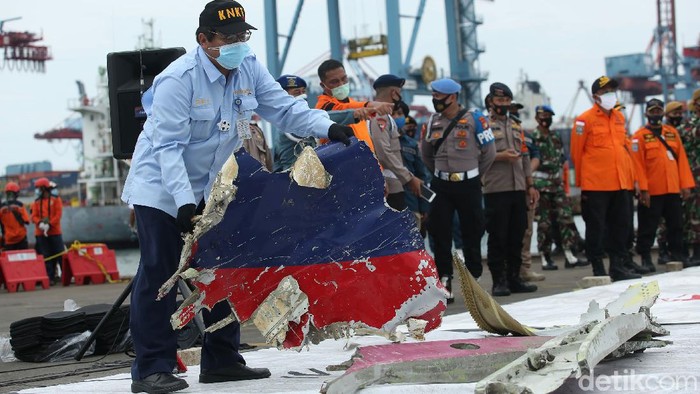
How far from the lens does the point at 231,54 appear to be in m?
4.39

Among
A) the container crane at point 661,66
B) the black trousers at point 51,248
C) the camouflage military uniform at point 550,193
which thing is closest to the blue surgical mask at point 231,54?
the camouflage military uniform at point 550,193

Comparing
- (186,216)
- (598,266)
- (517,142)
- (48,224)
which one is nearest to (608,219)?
(598,266)

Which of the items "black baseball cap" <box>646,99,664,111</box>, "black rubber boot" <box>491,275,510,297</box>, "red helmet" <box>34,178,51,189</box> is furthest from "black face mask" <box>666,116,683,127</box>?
"red helmet" <box>34,178,51,189</box>

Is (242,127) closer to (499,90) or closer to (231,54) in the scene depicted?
(231,54)

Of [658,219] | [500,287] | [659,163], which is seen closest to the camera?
[500,287]

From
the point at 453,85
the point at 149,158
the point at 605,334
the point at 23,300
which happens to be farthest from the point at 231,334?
the point at 23,300

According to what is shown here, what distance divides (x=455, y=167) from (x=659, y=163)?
12.4ft

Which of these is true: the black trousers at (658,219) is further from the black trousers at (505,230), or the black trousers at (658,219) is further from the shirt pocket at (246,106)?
the shirt pocket at (246,106)

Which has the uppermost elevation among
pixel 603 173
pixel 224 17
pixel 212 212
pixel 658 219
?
pixel 224 17

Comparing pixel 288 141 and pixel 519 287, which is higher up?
pixel 288 141

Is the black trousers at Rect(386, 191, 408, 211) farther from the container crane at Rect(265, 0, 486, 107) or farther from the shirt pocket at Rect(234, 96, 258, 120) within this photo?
the container crane at Rect(265, 0, 486, 107)

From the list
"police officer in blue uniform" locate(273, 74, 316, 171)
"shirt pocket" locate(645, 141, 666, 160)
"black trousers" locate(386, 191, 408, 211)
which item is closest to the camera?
"police officer in blue uniform" locate(273, 74, 316, 171)

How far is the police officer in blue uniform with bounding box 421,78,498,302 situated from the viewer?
833cm

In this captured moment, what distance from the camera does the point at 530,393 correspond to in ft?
10.7
